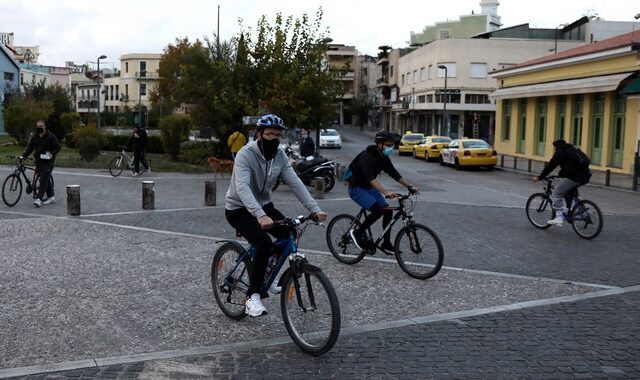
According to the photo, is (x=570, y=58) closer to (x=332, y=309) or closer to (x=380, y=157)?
(x=380, y=157)

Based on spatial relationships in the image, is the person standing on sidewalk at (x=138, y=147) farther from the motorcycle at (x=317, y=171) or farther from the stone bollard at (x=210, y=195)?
the stone bollard at (x=210, y=195)

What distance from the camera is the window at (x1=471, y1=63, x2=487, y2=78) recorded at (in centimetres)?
6397

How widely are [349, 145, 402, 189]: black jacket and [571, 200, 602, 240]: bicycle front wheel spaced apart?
4.23 meters

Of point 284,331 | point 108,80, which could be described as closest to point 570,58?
point 284,331

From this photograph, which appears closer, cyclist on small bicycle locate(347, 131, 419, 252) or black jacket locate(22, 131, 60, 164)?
cyclist on small bicycle locate(347, 131, 419, 252)

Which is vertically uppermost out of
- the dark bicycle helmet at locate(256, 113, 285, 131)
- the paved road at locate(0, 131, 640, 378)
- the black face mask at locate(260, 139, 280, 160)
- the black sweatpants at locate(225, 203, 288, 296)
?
the dark bicycle helmet at locate(256, 113, 285, 131)

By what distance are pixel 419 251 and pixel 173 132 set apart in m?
21.7

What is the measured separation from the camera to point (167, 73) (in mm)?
64812

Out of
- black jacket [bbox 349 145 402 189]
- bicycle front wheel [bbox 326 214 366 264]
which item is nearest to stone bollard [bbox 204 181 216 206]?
bicycle front wheel [bbox 326 214 366 264]

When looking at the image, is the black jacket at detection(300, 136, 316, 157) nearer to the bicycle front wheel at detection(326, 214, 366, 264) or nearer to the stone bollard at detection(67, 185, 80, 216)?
the stone bollard at detection(67, 185, 80, 216)

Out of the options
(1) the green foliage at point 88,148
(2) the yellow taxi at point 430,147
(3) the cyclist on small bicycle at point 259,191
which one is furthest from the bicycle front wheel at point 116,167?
(2) the yellow taxi at point 430,147

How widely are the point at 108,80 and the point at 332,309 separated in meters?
122

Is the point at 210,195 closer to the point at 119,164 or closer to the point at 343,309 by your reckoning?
the point at 343,309

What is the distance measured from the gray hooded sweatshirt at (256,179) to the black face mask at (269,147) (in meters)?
0.05
